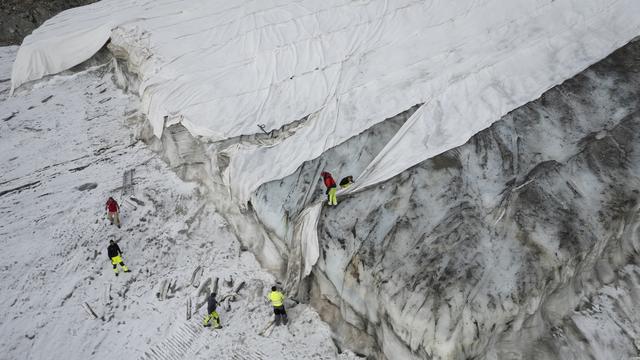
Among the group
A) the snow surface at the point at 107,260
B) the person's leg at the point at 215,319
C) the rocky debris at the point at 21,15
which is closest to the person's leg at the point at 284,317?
the snow surface at the point at 107,260

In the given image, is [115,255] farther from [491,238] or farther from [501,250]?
[501,250]

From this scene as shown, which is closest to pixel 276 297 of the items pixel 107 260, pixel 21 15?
pixel 107 260

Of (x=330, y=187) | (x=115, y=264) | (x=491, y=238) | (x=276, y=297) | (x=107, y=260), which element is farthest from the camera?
(x=107, y=260)

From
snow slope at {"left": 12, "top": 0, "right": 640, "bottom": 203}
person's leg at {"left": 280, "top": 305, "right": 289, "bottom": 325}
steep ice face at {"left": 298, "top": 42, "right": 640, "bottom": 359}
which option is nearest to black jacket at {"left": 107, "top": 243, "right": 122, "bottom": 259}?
snow slope at {"left": 12, "top": 0, "right": 640, "bottom": 203}

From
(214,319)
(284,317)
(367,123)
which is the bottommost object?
(284,317)

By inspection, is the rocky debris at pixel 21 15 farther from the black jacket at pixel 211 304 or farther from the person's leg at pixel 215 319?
the person's leg at pixel 215 319

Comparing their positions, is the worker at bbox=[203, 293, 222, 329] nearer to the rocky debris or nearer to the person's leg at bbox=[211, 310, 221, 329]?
the person's leg at bbox=[211, 310, 221, 329]
